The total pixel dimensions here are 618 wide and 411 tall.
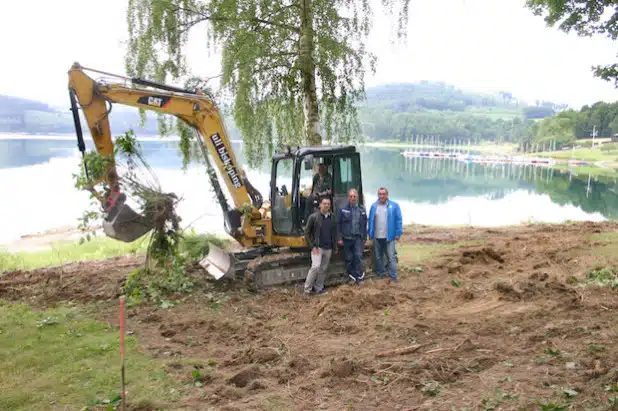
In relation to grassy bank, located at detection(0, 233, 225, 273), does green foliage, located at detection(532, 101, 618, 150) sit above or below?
above

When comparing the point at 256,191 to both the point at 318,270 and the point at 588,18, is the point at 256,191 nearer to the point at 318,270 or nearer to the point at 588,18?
the point at 318,270

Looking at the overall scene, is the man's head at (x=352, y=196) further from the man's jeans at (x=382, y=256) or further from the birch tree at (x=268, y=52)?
the birch tree at (x=268, y=52)

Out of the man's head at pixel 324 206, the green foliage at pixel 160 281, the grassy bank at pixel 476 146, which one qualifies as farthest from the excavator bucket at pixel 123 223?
the grassy bank at pixel 476 146

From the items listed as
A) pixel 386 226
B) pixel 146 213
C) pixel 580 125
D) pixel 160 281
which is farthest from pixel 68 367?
pixel 580 125

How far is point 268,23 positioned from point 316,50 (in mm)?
1176

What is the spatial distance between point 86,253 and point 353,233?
8.59m

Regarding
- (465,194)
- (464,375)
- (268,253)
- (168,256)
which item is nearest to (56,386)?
(168,256)

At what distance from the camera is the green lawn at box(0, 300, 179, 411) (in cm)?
488

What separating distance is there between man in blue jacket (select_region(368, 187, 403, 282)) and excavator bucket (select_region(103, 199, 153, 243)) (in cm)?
394

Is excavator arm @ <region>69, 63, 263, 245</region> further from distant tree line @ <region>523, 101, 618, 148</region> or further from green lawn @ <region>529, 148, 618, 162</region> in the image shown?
distant tree line @ <region>523, 101, 618, 148</region>

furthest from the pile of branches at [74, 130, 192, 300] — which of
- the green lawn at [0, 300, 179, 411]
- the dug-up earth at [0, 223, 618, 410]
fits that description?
the green lawn at [0, 300, 179, 411]

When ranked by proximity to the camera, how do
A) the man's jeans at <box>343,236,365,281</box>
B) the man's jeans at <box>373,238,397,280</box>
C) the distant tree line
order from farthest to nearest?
the distant tree line
the man's jeans at <box>373,238,397,280</box>
the man's jeans at <box>343,236,365,281</box>

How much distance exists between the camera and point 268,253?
9656 millimetres

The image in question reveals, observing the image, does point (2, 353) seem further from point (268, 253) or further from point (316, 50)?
point (316, 50)
